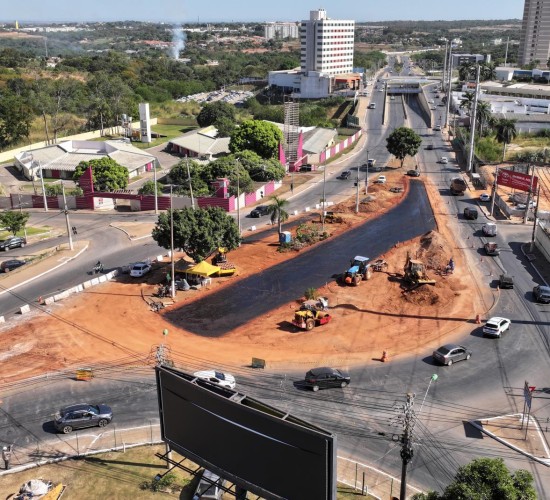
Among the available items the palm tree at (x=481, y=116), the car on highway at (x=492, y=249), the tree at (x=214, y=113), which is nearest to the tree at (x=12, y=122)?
the tree at (x=214, y=113)

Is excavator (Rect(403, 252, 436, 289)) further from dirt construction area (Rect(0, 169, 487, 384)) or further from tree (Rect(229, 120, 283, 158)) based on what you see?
tree (Rect(229, 120, 283, 158))

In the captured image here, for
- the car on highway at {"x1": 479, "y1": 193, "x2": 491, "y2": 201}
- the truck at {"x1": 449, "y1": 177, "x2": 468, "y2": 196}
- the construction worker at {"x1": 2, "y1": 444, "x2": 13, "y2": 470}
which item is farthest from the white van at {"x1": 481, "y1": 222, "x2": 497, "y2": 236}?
the construction worker at {"x1": 2, "y1": 444, "x2": 13, "y2": 470}

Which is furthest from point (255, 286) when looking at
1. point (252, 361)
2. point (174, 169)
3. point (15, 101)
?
point (15, 101)

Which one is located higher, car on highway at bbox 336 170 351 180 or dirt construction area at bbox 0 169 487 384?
car on highway at bbox 336 170 351 180

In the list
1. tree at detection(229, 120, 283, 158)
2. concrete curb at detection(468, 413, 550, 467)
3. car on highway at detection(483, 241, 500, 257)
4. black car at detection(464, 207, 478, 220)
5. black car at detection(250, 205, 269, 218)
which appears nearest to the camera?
concrete curb at detection(468, 413, 550, 467)

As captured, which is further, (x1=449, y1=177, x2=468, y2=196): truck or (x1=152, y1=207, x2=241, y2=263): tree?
(x1=449, y1=177, x2=468, y2=196): truck

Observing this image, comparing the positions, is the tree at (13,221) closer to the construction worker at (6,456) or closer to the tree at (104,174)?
the tree at (104,174)

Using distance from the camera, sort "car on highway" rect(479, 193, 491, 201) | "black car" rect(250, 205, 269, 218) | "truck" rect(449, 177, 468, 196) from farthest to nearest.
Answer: "truck" rect(449, 177, 468, 196) < "car on highway" rect(479, 193, 491, 201) < "black car" rect(250, 205, 269, 218)

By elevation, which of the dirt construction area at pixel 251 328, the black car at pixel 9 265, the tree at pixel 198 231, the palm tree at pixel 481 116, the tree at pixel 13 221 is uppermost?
the palm tree at pixel 481 116
